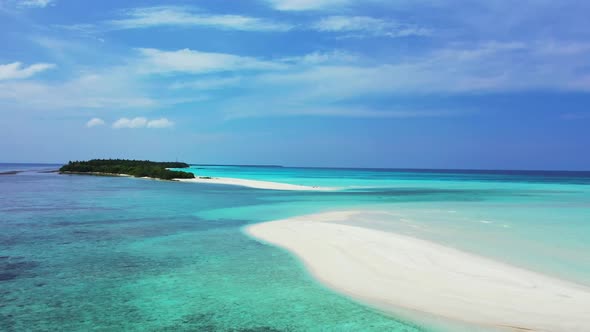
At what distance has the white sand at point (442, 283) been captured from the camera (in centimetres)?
646

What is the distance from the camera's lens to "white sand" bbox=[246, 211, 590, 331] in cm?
646

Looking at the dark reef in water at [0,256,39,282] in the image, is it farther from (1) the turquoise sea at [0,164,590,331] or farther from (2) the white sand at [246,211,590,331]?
(2) the white sand at [246,211,590,331]

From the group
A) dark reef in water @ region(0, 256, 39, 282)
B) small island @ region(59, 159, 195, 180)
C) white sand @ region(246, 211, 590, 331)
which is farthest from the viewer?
small island @ region(59, 159, 195, 180)

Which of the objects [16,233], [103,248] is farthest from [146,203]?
[103,248]

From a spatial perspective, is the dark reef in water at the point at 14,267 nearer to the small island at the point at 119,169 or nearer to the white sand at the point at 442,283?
the white sand at the point at 442,283

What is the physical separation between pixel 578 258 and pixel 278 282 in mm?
7372

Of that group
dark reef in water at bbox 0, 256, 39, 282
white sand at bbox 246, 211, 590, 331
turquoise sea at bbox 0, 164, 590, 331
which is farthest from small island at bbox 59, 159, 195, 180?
white sand at bbox 246, 211, 590, 331

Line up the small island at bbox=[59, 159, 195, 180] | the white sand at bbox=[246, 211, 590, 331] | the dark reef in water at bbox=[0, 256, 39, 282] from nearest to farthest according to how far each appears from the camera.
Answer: the white sand at bbox=[246, 211, 590, 331]
the dark reef in water at bbox=[0, 256, 39, 282]
the small island at bbox=[59, 159, 195, 180]

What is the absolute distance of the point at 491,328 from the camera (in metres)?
6.05

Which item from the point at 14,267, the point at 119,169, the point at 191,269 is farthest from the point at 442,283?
the point at 119,169

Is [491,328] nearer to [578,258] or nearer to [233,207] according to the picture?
[578,258]

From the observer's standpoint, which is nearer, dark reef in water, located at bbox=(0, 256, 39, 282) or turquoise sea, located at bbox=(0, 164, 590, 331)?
turquoise sea, located at bbox=(0, 164, 590, 331)

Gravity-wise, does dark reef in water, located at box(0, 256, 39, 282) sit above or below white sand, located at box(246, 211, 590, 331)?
below

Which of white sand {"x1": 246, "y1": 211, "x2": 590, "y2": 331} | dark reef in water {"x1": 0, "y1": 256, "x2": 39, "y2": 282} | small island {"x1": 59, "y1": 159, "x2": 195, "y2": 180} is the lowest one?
dark reef in water {"x1": 0, "y1": 256, "x2": 39, "y2": 282}
